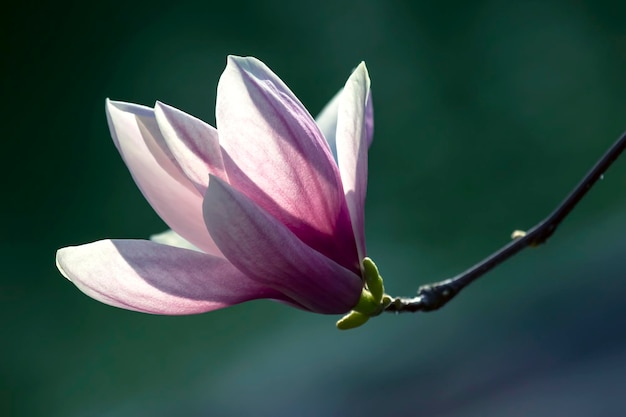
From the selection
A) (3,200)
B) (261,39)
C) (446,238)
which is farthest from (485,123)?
(3,200)

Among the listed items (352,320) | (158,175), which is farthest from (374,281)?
(158,175)

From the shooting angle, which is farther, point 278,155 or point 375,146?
point 375,146

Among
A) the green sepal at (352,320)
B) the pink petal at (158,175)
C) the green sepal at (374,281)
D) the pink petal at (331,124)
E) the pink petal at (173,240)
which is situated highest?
the pink petal at (331,124)

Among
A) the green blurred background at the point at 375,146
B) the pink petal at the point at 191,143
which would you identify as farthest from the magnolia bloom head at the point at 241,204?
the green blurred background at the point at 375,146

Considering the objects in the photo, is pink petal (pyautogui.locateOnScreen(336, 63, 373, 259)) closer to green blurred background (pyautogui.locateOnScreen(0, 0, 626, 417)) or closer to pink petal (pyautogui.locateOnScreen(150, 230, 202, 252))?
pink petal (pyautogui.locateOnScreen(150, 230, 202, 252))

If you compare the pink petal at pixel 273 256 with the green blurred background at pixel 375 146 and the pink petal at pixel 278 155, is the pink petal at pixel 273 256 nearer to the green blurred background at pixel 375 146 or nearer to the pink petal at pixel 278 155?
the pink petal at pixel 278 155

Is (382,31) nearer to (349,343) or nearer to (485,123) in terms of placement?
(485,123)

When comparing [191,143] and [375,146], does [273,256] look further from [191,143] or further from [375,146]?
[375,146]
